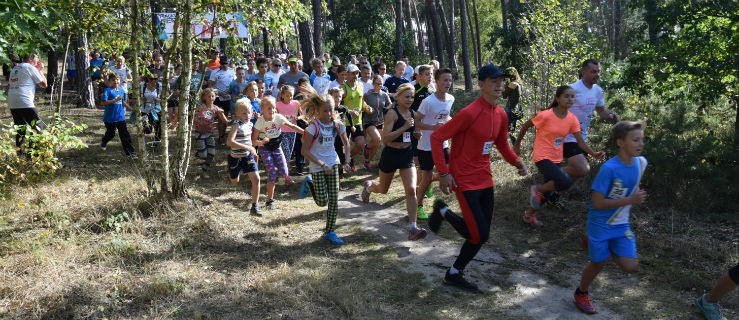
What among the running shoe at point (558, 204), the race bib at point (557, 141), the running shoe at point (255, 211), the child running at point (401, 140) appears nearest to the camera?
the race bib at point (557, 141)

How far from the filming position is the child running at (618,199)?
4418mm

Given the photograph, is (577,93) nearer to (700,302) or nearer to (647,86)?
(647,86)

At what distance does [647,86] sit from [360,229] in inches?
193

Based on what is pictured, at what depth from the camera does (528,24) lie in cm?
986

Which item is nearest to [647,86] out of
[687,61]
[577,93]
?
[687,61]

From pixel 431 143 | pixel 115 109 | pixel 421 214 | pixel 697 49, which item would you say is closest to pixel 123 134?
pixel 115 109

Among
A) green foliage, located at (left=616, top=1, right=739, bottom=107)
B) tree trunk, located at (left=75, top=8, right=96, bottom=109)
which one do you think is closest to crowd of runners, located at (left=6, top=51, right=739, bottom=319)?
green foliage, located at (left=616, top=1, right=739, bottom=107)

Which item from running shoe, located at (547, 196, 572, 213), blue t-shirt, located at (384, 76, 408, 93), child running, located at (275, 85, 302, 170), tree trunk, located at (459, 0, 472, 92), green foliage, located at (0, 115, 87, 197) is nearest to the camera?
green foliage, located at (0, 115, 87, 197)

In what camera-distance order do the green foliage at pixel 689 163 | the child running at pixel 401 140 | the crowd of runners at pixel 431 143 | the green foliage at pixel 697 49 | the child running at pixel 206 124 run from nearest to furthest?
the crowd of runners at pixel 431 143 → the child running at pixel 401 140 → the green foliage at pixel 689 163 → the green foliage at pixel 697 49 → the child running at pixel 206 124

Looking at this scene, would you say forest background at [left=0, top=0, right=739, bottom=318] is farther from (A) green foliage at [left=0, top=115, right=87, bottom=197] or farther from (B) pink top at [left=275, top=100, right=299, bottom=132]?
(B) pink top at [left=275, top=100, right=299, bottom=132]

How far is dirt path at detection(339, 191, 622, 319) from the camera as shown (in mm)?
4881

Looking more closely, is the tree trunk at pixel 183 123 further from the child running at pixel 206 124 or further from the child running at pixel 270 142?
the child running at pixel 206 124

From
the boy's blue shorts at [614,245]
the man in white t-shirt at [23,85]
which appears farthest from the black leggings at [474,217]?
the man in white t-shirt at [23,85]

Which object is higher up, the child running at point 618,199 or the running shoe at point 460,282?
the child running at point 618,199
